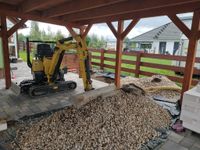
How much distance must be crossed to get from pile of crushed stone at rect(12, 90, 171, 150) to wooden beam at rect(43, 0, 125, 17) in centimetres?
193

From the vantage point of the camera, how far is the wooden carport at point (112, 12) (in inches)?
123

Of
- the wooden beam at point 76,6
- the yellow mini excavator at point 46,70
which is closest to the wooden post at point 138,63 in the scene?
the yellow mini excavator at point 46,70

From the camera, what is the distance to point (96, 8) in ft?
13.5

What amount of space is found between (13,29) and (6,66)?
3.52 ft

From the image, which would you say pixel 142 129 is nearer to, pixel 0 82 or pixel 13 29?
pixel 13 29

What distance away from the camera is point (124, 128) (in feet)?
9.03

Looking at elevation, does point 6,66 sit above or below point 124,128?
above

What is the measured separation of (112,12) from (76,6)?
84cm

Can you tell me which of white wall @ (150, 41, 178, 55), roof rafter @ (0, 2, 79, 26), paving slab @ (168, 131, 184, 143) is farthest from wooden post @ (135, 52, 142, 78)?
white wall @ (150, 41, 178, 55)

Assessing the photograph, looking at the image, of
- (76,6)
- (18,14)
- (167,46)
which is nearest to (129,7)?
(76,6)

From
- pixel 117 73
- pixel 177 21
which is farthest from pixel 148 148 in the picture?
pixel 117 73

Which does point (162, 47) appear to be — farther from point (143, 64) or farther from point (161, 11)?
point (161, 11)

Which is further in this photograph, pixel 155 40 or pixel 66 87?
pixel 155 40

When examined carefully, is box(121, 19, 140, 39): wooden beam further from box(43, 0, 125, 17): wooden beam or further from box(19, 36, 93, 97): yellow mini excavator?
box(19, 36, 93, 97): yellow mini excavator
